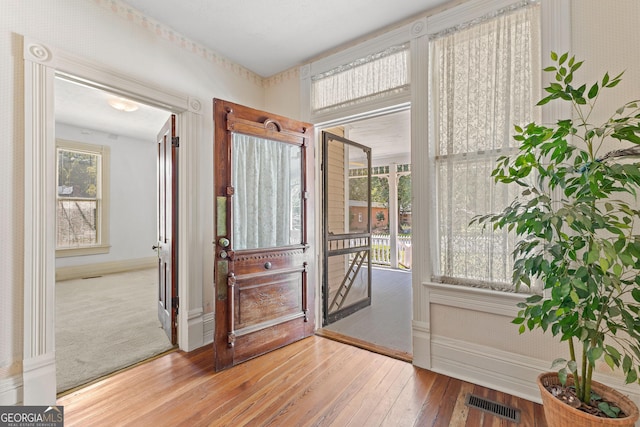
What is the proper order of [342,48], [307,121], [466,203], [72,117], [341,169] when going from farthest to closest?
1. [72,117]
2. [341,169]
3. [307,121]
4. [342,48]
5. [466,203]

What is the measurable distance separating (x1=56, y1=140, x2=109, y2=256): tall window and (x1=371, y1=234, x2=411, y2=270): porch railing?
20.3 ft

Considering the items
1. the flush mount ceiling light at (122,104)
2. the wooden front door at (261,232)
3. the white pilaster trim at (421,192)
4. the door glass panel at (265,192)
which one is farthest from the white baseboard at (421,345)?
the flush mount ceiling light at (122,104)

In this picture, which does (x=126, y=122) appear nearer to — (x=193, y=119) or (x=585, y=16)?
(x=193, y=119)

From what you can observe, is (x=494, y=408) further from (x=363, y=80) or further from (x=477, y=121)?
(x=363, y=80)

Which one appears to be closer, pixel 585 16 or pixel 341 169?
pixel 585 16

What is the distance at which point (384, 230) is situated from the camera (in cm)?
794

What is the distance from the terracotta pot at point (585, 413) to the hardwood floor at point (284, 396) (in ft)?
1.37

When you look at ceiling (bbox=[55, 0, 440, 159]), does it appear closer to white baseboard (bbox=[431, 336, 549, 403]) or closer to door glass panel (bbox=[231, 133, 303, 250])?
door glass panel (bbox=[231, 133, 303, 250])

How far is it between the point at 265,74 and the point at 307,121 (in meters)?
0.90

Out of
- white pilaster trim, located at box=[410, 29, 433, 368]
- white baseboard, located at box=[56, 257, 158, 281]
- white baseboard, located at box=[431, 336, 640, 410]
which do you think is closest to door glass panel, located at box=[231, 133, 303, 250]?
white pilaster trim, located at box=[410, 29, 433, 368]

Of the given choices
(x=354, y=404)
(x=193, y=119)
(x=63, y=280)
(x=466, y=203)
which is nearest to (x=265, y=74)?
(x=193, y=119)

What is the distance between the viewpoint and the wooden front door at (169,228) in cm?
277

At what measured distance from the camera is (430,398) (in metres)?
1.96

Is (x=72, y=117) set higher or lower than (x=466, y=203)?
higher
